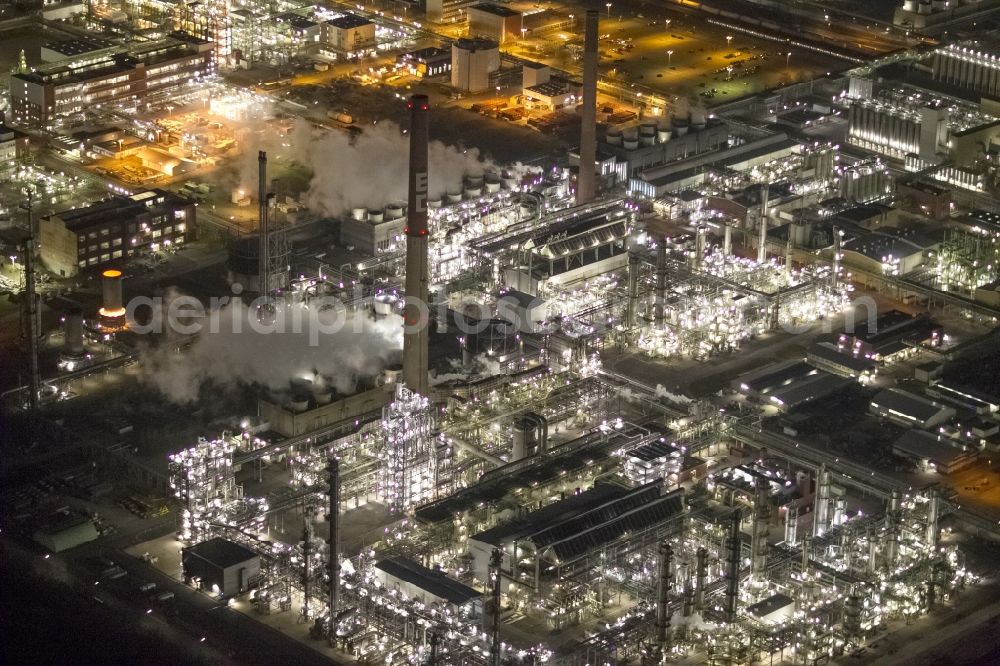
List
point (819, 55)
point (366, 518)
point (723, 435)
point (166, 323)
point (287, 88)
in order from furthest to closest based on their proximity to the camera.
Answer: point (819, 55)
point (287, 88)
point (166, 323)
point (723, 435)
point (366, 518)

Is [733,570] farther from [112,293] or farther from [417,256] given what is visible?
[112,293]

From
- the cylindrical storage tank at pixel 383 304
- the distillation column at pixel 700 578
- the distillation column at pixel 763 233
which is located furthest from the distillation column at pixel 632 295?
the distillation column at pixel 700 578

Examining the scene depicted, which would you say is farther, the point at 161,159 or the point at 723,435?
the point at 161,159

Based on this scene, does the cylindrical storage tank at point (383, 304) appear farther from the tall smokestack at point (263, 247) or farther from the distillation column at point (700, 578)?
the distillation column at point (700, 578)

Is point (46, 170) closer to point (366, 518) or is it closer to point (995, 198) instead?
point (366, 518)

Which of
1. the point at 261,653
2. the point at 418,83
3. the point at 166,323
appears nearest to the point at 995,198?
the point at 418,83

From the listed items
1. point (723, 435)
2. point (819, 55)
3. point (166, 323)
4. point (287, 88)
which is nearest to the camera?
point (723, 435)

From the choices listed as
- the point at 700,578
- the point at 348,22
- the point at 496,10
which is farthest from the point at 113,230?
the point at 496,10
